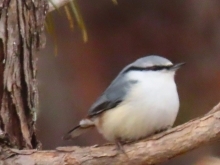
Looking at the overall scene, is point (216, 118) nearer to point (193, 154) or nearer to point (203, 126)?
point (203, 126)

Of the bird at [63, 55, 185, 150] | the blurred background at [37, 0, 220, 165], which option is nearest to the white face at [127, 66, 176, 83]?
the bird at [63, 55, 185, 150]

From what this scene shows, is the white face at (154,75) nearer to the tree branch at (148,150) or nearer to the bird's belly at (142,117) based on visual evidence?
the bird's belly at (142,117)

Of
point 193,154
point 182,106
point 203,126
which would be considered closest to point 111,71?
point 182,106

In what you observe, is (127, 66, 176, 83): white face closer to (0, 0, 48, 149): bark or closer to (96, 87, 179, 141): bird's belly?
(96, 87, 179, 141): bird's belly

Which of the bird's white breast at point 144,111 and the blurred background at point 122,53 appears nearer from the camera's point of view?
the bird's white breast at point 144,111

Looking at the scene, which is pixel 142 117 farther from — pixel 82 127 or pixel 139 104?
pixel 82 127

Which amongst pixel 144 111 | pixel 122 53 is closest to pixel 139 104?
pixel 144 111

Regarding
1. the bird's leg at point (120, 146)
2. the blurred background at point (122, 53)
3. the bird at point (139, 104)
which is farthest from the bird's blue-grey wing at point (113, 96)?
the blurred background at point (122, 53)
